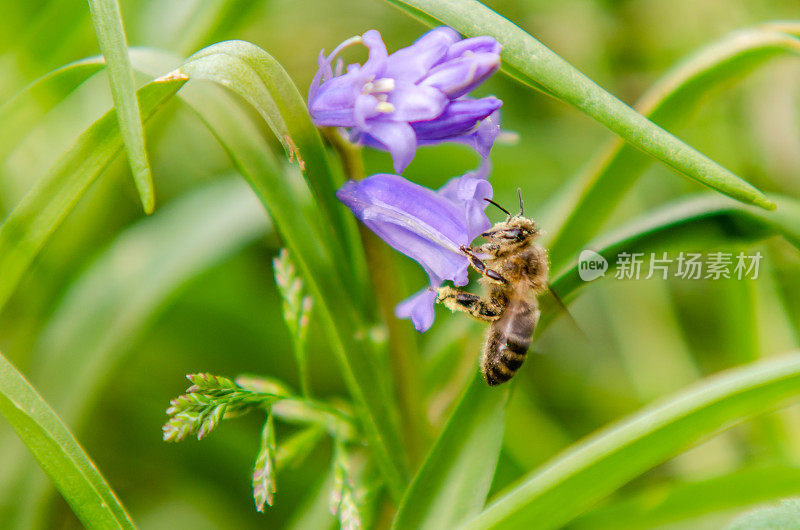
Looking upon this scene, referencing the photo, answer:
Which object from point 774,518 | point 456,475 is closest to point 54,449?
point 456,475

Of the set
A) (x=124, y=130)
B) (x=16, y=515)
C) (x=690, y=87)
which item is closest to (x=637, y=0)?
(x=690, y=87)

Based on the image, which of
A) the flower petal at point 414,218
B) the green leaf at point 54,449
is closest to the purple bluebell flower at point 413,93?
the flower petal at point 414,218

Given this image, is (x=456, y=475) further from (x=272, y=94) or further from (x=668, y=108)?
(x=668, y=108)

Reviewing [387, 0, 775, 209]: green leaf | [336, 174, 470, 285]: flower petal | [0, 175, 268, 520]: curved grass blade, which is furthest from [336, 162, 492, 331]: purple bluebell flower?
[0, 175, 268, 520]: curved grass blade

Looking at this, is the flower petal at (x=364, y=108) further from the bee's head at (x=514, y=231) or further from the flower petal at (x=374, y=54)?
the bee's head at (x=514, y=231)

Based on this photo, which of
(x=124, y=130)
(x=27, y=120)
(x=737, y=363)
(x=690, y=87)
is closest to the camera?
(x=124, y=130)

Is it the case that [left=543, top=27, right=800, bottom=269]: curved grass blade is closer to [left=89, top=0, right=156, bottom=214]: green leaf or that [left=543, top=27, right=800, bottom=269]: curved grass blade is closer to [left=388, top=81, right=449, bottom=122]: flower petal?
[left=388, top=81, right=449, bottom=122]: flower petal

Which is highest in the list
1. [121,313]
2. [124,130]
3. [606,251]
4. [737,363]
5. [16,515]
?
[124,130]

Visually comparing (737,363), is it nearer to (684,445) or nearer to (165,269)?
(684,445)
